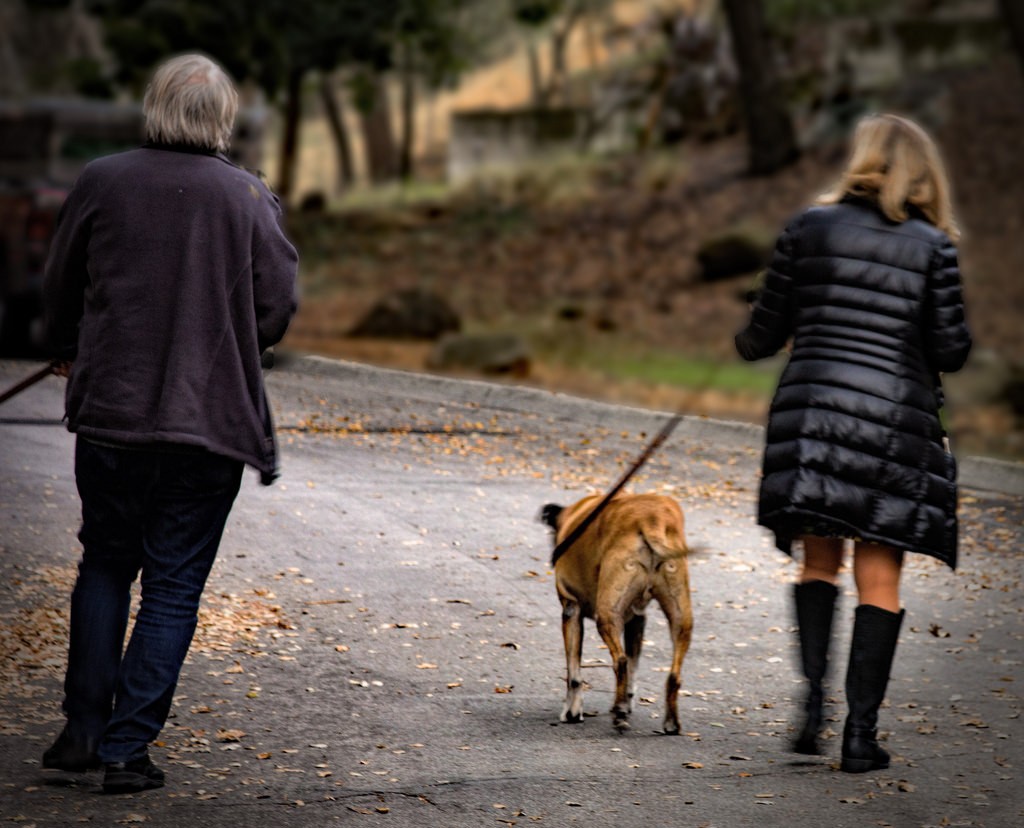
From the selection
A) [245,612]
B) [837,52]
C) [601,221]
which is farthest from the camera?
[837,52]

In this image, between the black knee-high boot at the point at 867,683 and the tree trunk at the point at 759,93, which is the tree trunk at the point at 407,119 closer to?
the tree trunk at the point at 759,93

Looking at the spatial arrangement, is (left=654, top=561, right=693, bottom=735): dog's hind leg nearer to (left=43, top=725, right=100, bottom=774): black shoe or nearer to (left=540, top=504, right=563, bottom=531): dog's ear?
(left=540, top=504, right=563, bottom=531): dog's ear

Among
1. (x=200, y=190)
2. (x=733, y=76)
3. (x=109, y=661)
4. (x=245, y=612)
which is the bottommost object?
(x=245, y=612)

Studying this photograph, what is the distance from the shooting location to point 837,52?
31453mm

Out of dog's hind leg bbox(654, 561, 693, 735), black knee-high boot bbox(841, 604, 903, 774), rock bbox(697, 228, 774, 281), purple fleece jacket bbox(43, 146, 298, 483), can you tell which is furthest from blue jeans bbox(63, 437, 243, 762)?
rock bbox(697, 228, 774, 281)

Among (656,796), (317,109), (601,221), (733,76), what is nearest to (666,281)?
(601,221)

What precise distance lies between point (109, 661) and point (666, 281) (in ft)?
67.4

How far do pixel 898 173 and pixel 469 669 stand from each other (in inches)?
95.5

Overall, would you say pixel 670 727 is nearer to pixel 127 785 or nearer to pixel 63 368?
pixel 127 785

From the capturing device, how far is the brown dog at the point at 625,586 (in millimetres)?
5492

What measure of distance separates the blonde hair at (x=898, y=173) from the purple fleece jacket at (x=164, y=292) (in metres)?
1.88

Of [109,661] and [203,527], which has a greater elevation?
[203,527]

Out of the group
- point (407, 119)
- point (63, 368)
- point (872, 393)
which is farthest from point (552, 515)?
point (407, 119)

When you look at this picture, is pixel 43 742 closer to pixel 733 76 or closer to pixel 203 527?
pixel 203 527
